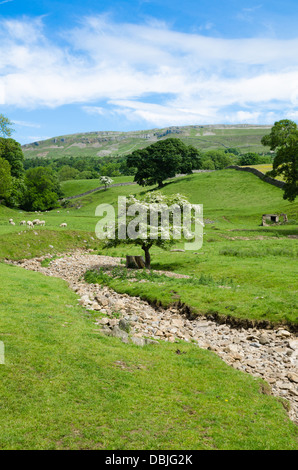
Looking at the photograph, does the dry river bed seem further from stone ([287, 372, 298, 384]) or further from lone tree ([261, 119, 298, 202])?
lone tree ([261, 119, 298, 202])

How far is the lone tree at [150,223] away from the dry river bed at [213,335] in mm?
6506

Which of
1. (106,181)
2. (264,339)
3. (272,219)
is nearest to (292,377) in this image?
(264,339)

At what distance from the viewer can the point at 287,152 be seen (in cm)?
4909

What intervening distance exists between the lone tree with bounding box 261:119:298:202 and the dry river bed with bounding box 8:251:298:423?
121 feet

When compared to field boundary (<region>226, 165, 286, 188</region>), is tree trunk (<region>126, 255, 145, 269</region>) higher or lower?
lower

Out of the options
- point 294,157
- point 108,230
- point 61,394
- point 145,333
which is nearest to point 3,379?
point 61,394

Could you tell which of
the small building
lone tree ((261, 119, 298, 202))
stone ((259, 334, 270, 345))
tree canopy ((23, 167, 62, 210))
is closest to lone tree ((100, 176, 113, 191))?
tree canopy ((23, 167, 62, 210))

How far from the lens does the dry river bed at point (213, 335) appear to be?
12867mm

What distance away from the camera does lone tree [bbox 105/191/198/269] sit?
28406mm

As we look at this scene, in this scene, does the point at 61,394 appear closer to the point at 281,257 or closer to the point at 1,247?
the point at 281,257

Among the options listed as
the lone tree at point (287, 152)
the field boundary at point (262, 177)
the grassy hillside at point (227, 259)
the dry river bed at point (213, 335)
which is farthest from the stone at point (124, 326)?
the field boundary at point (262, 177)

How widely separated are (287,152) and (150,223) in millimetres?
29997

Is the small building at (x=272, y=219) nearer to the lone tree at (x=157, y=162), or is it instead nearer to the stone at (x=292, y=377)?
the lone tree at (x=157, y=162)

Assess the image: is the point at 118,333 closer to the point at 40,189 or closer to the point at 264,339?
the point at 264,339
